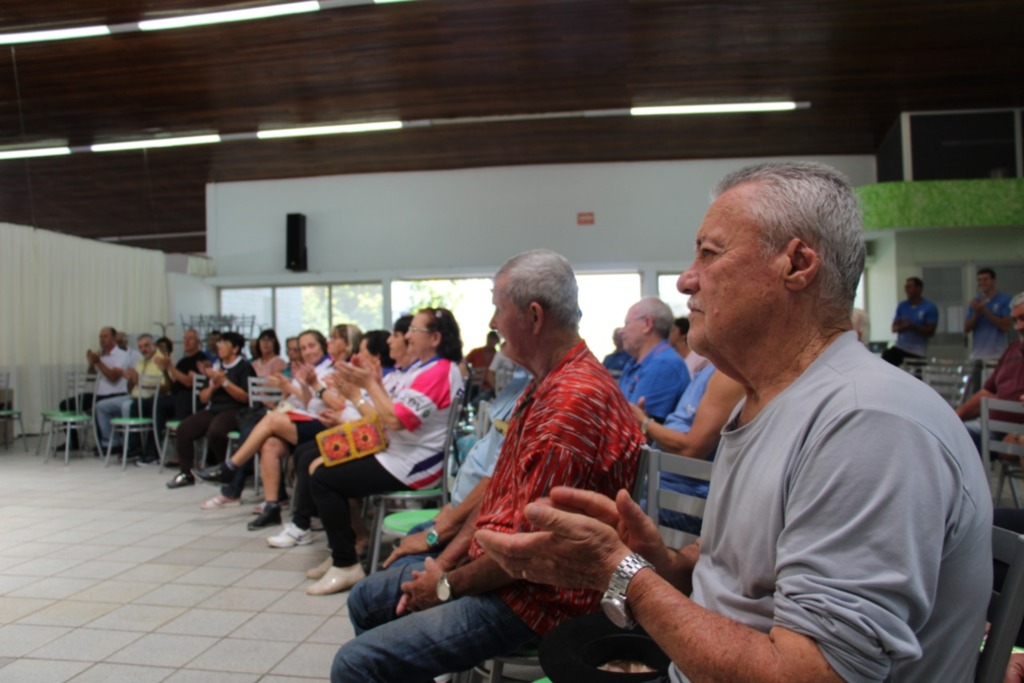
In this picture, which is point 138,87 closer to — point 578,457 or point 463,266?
point 463,266

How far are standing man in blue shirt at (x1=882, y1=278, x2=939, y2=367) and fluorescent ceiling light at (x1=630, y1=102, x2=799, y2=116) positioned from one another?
2.87 m

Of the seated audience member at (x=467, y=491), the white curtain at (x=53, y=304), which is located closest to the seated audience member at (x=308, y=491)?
the seated audience member at (x=467, y=491)

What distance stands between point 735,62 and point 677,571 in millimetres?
8305

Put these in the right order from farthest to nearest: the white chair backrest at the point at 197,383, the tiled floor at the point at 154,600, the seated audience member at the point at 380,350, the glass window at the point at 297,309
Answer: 1. the glass window at the point at 297,309
2. the white chair backrest at the point at 197,383
3. the seated audience member at the point at 380,350
4. the tiled floor at the point at 154,600

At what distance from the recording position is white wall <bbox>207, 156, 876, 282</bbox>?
11438mm

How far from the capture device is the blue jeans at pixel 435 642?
1552mm

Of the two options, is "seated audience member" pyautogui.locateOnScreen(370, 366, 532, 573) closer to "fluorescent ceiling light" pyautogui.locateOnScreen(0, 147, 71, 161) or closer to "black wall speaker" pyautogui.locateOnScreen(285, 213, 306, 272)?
"fluorescent ceiling light" pyautogui.locateOnScreen(0, 147, 71, 161)

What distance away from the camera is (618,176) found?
1155 centimetres

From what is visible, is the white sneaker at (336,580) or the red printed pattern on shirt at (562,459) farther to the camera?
the white sneaker at (336,580)

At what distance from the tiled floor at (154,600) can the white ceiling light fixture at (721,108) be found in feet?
23.3

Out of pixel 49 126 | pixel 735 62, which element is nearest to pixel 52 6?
pixel 49 126

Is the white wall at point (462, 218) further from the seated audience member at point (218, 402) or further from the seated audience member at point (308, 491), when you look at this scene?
the seated audience member at point (308, 491)

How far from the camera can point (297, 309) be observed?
12.4 m

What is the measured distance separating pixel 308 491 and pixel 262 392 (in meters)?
1.93
